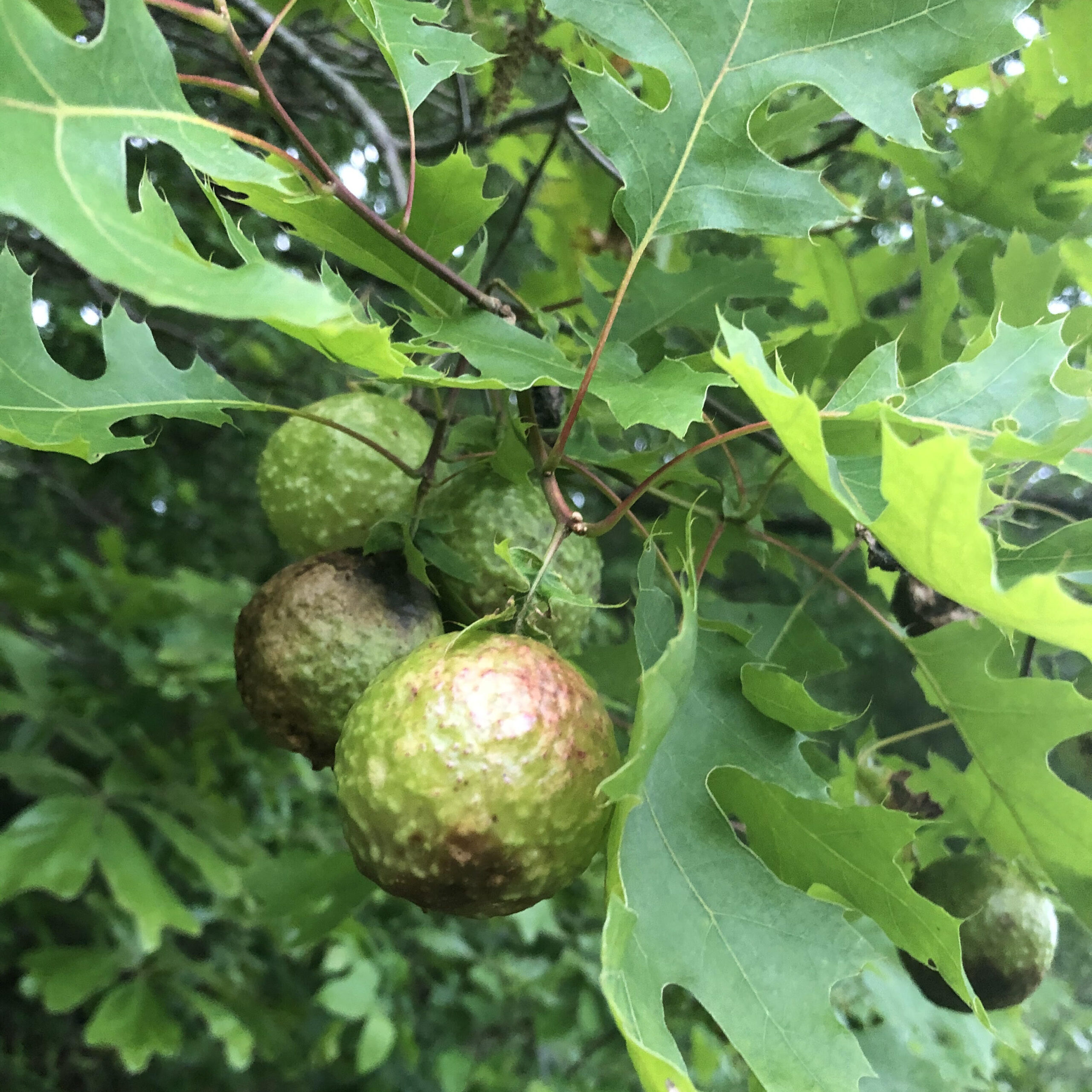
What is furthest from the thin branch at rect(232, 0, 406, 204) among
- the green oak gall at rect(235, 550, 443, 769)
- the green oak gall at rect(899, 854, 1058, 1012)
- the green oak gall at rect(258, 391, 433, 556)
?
the green oak gall at rect(899, 854, 1058, 1012)

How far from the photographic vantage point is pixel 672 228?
83cm

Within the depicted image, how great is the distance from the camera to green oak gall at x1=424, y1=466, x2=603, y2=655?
899 mm

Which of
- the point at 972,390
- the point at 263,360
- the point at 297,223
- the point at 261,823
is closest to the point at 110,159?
the point at 297,223

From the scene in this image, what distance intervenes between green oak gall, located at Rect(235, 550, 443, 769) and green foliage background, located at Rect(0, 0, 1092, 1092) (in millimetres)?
198

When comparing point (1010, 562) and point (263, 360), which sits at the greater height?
point (1010, 562)

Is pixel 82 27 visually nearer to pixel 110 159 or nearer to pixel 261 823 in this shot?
pixel 110 159

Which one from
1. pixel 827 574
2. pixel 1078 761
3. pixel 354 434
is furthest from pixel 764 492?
pixel 1078 761

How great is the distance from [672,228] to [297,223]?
1.15 feet

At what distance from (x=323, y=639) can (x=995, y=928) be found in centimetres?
97

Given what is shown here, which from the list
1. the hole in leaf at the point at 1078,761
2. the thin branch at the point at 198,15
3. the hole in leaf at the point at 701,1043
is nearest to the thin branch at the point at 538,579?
the thin branch at the point at 198,15

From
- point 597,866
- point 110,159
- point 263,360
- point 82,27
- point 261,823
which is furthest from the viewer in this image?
point 263,360

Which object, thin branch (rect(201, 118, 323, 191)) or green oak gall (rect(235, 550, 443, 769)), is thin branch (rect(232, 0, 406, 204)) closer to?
thin branch (rect(201, 118, 323, 191))

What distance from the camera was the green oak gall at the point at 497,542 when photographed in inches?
35.4

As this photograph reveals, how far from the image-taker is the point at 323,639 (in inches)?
33.1
